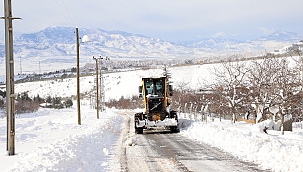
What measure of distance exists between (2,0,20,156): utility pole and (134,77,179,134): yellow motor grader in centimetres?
1209

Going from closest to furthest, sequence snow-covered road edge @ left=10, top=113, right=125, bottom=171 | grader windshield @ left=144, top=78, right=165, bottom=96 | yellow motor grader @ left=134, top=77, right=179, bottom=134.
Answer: snow-covered road edge @ left=10, top=113, right=125, bottom=171, yellow motor grader @ left=134, top=77, right=179, bottom=134, grader windshield @ left=144, top=78, right=165, bottom=96

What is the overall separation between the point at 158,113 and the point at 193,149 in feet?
32.9

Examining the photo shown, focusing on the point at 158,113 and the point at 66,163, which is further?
the point at 158,113

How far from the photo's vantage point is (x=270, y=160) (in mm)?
A: 11531

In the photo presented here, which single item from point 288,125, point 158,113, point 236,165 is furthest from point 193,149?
point 288,125

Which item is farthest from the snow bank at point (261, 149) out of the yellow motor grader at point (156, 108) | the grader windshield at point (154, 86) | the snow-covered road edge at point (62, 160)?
the grader windshield at point (154, 86)

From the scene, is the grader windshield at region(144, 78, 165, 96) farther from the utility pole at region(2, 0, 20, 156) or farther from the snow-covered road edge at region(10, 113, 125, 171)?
the utility pole at region(2, 0, 20, 156)

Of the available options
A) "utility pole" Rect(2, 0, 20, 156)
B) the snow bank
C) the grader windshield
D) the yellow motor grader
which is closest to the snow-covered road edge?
"utility pole" Rect(2, 0, 20, 156)

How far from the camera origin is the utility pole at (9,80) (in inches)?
542

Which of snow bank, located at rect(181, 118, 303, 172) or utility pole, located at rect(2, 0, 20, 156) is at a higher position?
utility pole, located at rect(2, 0, 20, 156)

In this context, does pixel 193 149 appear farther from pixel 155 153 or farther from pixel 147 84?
pixel 147 84

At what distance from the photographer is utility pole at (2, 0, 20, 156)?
1377 centimetres

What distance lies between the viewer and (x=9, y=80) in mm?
13797

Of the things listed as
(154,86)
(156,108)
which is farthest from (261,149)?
(154,86)
